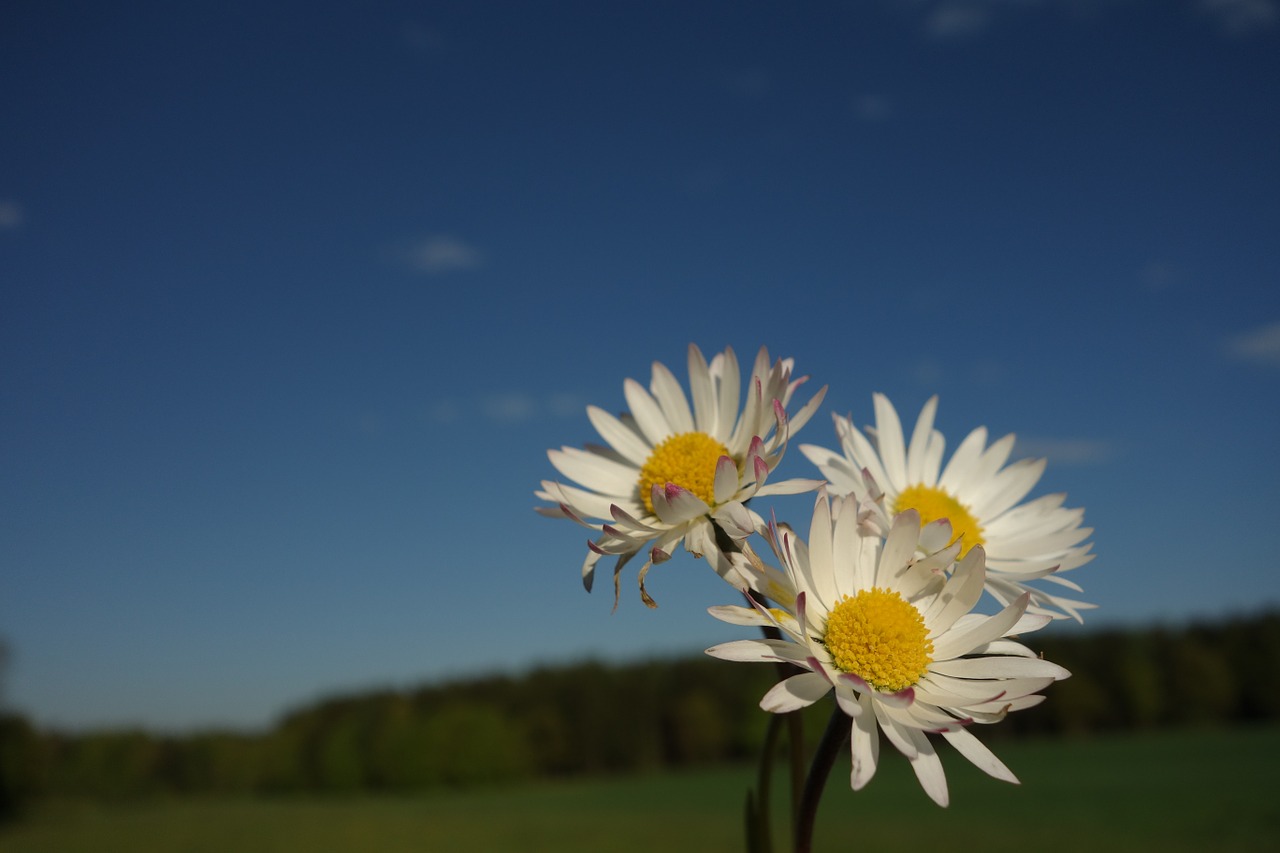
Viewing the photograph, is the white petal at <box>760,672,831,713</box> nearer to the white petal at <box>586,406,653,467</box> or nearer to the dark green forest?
the white petal at <box>586,406,653,467</box>

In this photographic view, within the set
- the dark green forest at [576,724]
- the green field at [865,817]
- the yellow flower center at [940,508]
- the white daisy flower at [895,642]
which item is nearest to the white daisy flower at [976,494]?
the yellow flower center at [940,508]

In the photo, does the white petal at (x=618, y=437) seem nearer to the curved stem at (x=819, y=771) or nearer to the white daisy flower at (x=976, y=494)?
the white daisy flower at (x=976, y=494)

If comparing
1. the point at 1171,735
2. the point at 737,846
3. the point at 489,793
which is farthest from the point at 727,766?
the point at 737,846

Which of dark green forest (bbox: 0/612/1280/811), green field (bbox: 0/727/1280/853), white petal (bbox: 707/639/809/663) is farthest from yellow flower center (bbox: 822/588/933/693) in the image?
dark green forest (bbox: 0/612/1280/811)

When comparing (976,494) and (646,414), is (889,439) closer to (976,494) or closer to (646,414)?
(976,494)

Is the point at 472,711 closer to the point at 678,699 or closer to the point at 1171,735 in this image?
the point at 678,699
